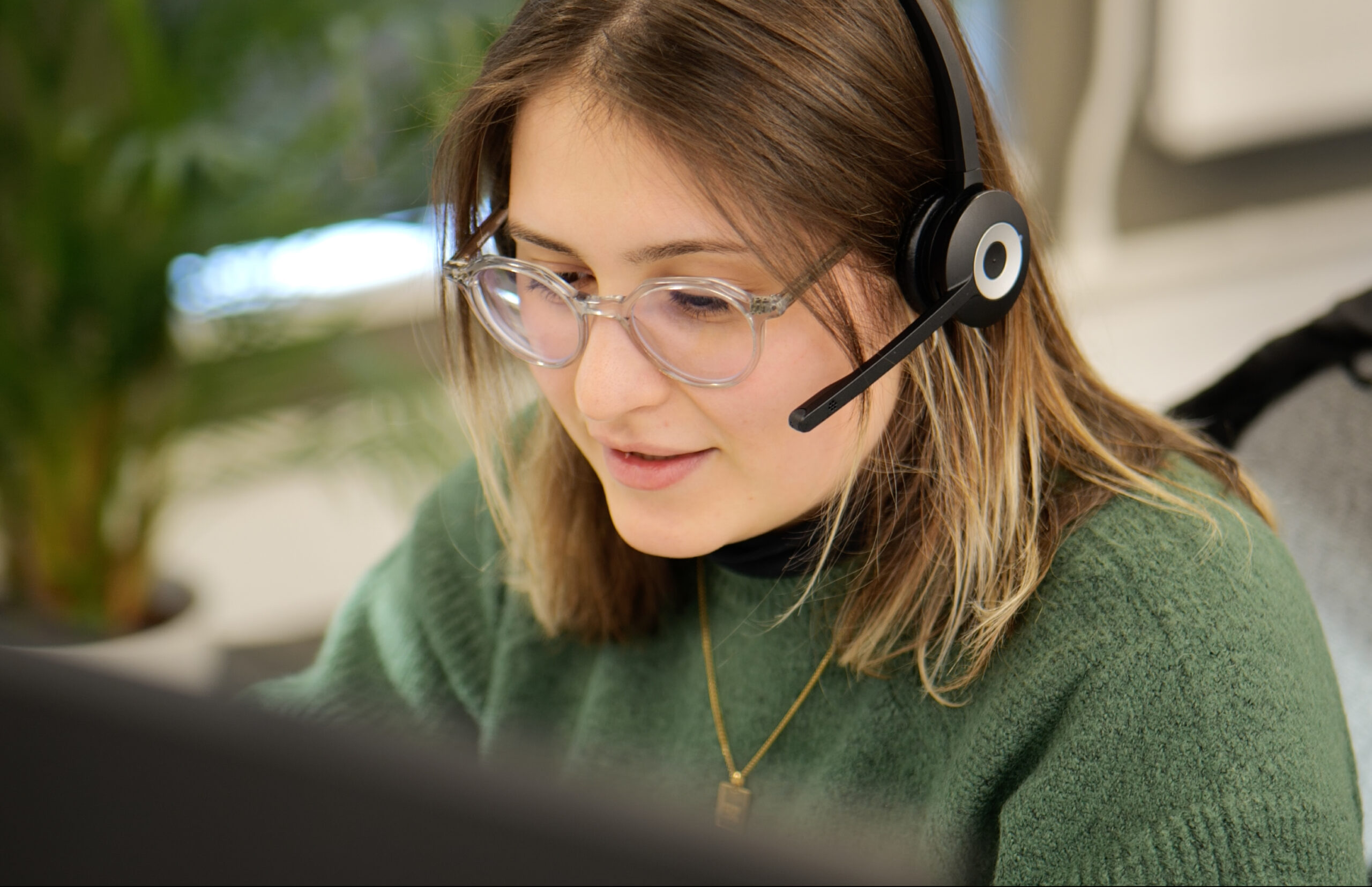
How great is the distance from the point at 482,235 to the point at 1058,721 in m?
0.49

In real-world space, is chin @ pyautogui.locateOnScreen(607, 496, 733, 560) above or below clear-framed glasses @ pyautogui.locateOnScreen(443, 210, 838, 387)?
below

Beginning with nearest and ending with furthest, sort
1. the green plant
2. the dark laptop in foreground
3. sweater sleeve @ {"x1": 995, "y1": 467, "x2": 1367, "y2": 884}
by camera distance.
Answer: the dark laptop in foreground < sweater sleeve @ {"x1": 995, "y1": 467, "x2": 1367, "y2": 884} < the green plant

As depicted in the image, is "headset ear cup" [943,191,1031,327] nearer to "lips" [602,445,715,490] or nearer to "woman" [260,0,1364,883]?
"woman" [260,0,1364,883]

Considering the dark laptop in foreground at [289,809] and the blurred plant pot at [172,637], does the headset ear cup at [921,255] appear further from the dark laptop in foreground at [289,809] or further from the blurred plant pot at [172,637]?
the blurred plant pot at [172,637]

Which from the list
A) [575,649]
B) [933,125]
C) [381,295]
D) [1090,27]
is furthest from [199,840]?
[1090,27]

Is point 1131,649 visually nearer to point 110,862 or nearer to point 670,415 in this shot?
point 670,415

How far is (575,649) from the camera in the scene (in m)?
1.02

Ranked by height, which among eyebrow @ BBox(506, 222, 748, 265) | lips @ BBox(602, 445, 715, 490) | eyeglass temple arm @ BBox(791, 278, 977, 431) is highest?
eyebrow @ BBox(506, 222, 748, 265)

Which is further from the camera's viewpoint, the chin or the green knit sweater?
the chin

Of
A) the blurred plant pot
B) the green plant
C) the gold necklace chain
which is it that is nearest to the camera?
the gold necklace chain

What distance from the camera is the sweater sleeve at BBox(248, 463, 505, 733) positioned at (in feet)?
3.45

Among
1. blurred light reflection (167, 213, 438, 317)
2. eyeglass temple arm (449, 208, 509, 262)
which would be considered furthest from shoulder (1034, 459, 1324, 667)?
blurred light reflection (167, 213, 438, 317)

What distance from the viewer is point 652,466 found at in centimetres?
79

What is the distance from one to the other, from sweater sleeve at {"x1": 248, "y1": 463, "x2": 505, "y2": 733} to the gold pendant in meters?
0.26
